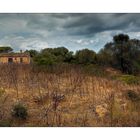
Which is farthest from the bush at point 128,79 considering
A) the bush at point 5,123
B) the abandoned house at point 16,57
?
the bush at point 5,123

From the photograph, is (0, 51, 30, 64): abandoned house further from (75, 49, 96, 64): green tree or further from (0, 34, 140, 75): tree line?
(75, 49, 96, 64): green tree

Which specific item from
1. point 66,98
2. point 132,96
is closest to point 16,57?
point 66,98

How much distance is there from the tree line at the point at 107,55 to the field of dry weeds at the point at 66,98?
0.55ft

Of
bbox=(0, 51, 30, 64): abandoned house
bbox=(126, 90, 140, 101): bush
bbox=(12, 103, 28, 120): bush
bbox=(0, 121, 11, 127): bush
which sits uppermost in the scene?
bbox=(0, 51, 30, 64): abandoned house

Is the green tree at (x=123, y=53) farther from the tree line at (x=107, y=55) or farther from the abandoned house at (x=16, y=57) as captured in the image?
the abandoned house at (x=16, y=57)

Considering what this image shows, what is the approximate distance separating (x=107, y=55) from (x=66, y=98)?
798 millimetres

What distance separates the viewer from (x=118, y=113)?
4.37m

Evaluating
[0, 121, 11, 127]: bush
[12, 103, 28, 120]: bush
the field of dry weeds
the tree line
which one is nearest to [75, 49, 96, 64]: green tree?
the tree line

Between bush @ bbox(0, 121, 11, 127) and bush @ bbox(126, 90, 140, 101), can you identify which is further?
bush @ bbox(126, 90, 140, 101)

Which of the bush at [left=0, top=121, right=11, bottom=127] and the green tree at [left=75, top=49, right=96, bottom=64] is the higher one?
the green tree at [left=75, top=49, right=96, bottom=64]

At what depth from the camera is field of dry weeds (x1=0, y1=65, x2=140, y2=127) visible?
14.3ft

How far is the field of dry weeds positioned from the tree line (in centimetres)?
17
